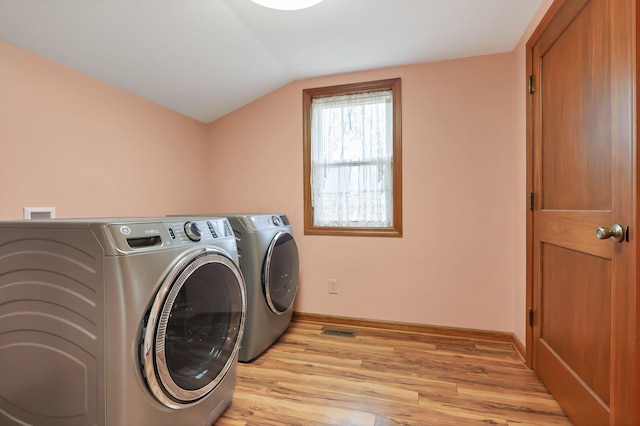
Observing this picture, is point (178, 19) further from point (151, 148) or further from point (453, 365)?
point (453, 365)

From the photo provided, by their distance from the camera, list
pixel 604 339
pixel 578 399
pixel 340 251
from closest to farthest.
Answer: pixel 604 339 < pixel 578 399 < pixel 340 251

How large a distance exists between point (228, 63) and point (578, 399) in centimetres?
251

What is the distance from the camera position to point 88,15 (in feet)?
4.43

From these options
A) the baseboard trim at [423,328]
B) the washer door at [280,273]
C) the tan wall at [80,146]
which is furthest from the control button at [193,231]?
the baseboard trim at [423,328]

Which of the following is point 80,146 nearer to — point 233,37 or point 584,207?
point 233,37

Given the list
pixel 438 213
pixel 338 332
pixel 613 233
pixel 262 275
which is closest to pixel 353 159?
pixel 438 213

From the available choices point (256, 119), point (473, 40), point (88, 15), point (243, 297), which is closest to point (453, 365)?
point (243, 297)

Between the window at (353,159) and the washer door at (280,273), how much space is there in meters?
0.37

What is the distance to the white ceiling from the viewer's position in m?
1.38

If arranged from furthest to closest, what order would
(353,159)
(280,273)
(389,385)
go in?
(353,159) < (280,273) < (389,385)

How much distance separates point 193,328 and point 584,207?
1593 mm

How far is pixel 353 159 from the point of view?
2.36 meters

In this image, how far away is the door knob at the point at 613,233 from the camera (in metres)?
0.96

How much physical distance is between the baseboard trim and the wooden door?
38 cm
